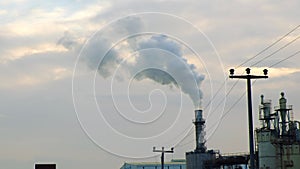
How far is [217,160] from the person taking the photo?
107 meters

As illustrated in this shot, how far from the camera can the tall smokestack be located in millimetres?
107562

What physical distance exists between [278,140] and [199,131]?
71.4 feet

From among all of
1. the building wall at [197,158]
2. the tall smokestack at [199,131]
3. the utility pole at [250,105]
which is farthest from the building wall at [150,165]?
the utility pole at [250,105]

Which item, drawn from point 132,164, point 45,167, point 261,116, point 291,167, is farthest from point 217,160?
point 132,164

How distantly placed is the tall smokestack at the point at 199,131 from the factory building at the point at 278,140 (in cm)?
1448

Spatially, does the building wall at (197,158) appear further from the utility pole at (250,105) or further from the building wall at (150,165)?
the utility pole at (250,105)

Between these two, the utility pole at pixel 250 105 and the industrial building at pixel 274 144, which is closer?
the utility pole at pixel 250 105

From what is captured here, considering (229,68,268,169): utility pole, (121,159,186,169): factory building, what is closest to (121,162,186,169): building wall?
(121,159,186,169): factory building

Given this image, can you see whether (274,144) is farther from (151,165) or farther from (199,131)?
(151,165)

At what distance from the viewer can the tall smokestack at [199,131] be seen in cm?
10756

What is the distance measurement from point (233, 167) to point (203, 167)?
7929 mm

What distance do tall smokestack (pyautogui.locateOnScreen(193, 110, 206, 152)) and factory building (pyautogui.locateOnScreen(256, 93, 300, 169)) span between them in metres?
14.5

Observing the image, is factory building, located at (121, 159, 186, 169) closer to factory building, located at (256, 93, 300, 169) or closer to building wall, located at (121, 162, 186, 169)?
building wall, located at (121, 162, 186, 169)

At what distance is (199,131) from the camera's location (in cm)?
10850
